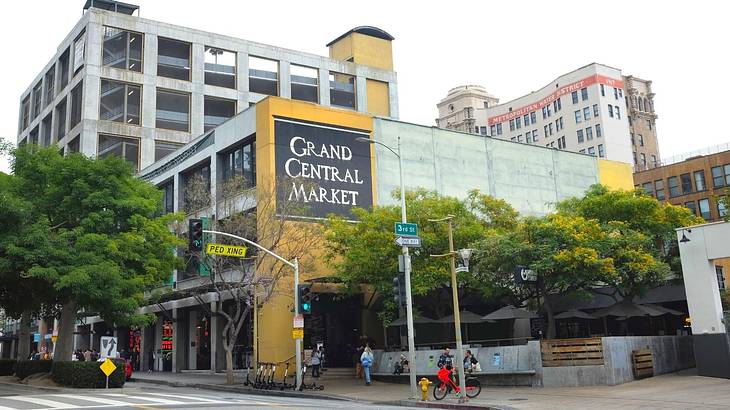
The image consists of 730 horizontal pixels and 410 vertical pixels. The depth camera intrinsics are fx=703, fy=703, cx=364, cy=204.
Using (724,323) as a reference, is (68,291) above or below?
above

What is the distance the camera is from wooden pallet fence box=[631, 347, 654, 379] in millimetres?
27688

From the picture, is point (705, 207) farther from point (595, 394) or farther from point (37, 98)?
point (37, 98)

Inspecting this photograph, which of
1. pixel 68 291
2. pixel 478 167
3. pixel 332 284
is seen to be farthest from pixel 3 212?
pixel 478 167

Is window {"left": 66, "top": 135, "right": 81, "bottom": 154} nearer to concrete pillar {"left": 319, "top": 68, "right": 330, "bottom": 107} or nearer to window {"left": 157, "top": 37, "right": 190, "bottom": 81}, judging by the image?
window {"left": 157, "top": 37, "right": 190, "bottom": 81}

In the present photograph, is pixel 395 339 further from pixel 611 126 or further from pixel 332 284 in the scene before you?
pixel 611 126

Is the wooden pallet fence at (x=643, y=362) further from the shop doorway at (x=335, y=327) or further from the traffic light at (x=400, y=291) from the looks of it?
the shop doorway at (x=335, y=327)

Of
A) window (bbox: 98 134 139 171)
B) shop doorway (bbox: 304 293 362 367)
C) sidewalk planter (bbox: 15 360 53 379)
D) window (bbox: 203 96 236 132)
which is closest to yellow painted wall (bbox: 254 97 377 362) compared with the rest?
shop doorway (bbox: 304 293 362 367)

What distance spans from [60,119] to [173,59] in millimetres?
14624

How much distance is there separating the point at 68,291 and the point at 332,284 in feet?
52.1

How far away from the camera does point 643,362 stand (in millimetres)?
28188

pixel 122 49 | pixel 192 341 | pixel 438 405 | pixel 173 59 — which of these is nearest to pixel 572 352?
pixel 438 405

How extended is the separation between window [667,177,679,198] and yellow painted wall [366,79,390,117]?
3593 cm

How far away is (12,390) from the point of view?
28234mm

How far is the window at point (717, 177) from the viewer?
77.9 metres
